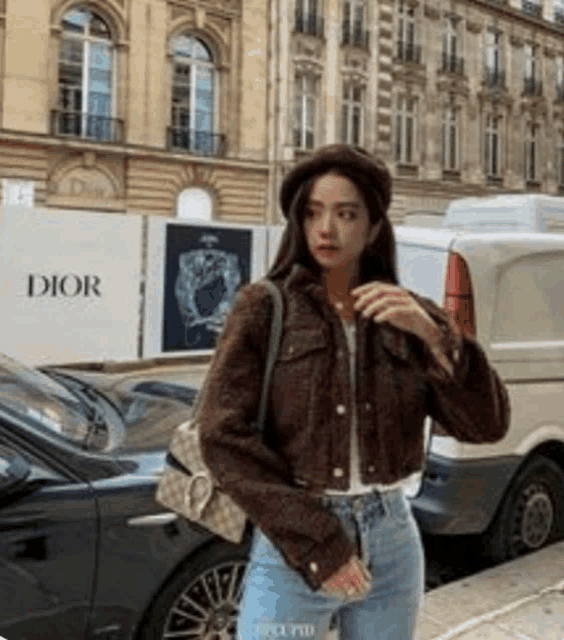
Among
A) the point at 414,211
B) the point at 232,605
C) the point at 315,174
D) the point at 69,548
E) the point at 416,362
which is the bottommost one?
the point at 232,605

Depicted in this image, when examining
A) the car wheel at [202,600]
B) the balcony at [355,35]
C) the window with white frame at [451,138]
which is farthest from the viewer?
the window with white frame at [451,138]

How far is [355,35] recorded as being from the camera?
96.9ft

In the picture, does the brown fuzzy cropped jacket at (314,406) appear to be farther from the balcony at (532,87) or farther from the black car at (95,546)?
the balcony at (532,87)

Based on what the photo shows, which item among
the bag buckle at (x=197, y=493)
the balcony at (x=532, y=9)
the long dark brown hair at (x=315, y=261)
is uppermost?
the balcony at (x=532, y=9)

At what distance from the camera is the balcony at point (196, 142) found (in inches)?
1011

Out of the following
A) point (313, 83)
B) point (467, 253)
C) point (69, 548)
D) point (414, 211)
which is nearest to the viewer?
point (69, 548)

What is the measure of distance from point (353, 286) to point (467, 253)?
2.47m

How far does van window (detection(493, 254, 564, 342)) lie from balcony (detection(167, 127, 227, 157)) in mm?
21832

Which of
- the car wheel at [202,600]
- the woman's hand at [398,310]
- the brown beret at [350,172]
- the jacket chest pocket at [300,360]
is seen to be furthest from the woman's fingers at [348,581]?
the car wheel at [202,600]

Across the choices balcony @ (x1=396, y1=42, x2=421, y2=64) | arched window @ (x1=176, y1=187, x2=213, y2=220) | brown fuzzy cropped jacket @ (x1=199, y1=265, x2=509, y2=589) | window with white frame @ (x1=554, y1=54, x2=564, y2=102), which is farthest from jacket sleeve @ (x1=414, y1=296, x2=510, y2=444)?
window with white frame @ (x1=554, y1=54, x2=564, y2=102)

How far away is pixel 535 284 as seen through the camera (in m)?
4.47

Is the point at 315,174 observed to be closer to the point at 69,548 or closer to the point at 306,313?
the point at 306,313

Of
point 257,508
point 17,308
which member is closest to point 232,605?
point 257,508

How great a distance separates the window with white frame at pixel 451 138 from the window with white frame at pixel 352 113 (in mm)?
4421
